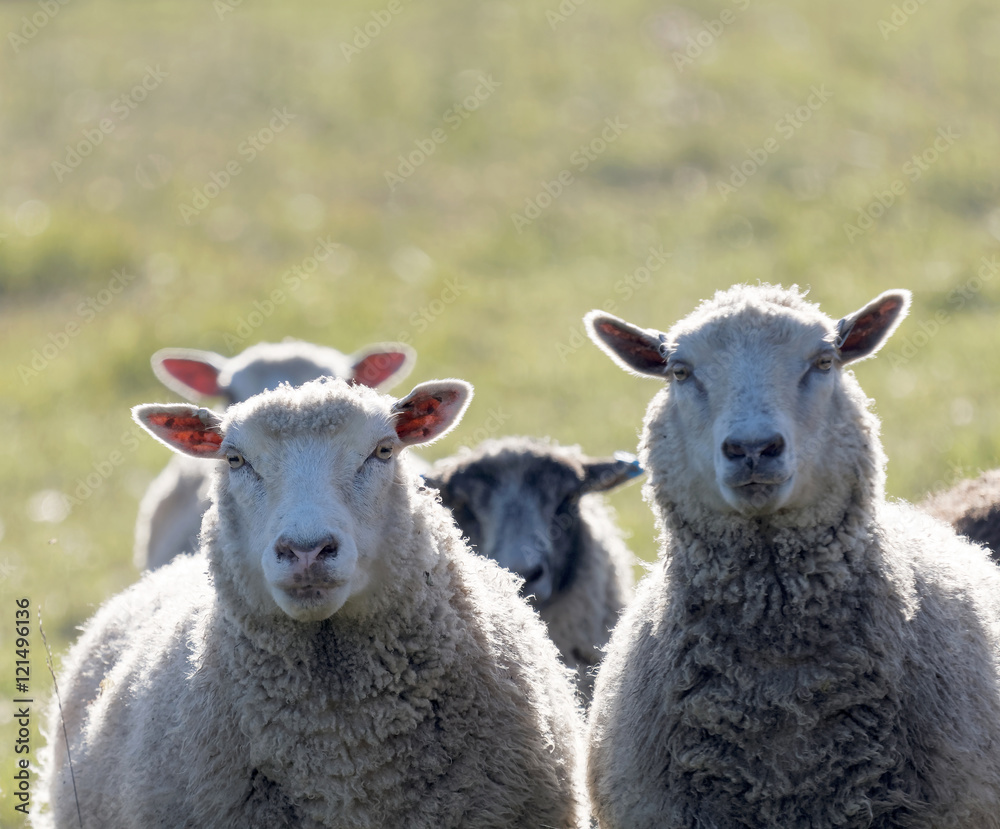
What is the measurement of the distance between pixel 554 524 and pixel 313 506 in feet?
7.53

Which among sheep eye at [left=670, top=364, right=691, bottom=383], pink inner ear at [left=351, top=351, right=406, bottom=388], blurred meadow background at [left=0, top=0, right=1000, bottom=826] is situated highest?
blurred meadow background at [left=0, top=0, right=1000, bottom=826]

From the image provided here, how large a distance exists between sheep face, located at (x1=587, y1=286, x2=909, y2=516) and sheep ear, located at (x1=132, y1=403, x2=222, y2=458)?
1535mm

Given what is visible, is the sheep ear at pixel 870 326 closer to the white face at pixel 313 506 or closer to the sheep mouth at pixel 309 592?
the white face at pixel 313 506

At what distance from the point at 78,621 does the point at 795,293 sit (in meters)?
6.16

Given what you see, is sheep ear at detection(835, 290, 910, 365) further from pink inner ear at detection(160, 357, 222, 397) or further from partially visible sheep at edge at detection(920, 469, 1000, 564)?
pink inner ear at detection(160, 357, 222, 397)

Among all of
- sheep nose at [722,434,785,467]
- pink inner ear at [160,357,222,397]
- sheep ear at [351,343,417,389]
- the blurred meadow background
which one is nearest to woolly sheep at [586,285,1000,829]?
sheep nose at [722,434,785,467]

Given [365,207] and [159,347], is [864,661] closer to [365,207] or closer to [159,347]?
[159,347]

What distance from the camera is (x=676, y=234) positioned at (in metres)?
17.0

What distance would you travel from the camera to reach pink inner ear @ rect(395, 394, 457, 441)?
4.53 m

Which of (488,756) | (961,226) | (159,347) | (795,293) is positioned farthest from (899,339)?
(488,756)

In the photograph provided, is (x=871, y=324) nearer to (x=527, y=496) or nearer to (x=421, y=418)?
(x=421, y=418)

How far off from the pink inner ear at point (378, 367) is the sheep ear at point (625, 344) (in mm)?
3267

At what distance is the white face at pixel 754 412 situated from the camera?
3.86 m

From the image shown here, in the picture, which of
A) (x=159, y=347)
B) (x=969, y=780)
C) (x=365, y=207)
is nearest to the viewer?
(x=969, y=780)
